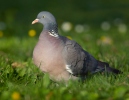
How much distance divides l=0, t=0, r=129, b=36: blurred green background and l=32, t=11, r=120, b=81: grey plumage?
262 inches

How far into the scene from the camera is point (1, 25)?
11703mm

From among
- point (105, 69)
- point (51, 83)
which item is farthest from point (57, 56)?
point (105, 69)

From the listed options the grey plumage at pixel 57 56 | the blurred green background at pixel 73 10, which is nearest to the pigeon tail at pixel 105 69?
the grey plumage at pixel 57 56

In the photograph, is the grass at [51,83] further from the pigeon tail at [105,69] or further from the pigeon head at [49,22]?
the pigeon head at [49,22]

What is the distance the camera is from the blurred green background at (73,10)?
48.7 feet

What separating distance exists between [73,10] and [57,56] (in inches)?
426

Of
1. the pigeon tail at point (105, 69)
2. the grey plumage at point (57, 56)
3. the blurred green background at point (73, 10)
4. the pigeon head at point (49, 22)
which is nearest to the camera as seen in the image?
the grey plumage at point (57, 56)

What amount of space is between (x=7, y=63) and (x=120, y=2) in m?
12.2

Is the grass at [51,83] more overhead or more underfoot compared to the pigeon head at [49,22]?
more underfoot

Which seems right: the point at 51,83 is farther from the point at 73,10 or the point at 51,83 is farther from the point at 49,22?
the point at 73,10

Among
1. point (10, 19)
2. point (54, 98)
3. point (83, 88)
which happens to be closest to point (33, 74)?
point (83, 88)

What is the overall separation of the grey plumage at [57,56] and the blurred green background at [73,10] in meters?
6.64

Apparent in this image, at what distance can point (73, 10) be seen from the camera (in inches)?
661

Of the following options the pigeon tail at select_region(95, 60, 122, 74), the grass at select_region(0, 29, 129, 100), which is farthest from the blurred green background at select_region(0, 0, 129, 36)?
the pigeon tail at select_region(95, 60, 122, 74)
